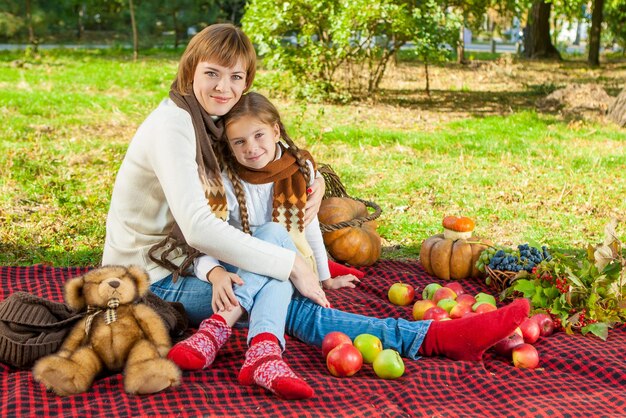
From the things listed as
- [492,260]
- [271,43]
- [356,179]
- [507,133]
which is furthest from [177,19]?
[492,260]

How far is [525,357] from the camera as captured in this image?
367 cm

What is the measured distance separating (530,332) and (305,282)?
1.16 metres

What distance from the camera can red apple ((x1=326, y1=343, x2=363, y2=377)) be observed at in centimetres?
351

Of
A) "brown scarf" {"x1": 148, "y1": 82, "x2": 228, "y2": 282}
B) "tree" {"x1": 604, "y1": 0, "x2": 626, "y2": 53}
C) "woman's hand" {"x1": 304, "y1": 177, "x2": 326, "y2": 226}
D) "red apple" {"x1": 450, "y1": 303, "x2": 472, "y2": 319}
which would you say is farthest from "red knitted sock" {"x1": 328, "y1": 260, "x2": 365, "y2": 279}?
"tree" {"x1": 604, "y1": 0, "x2": 626, "y2": 53}

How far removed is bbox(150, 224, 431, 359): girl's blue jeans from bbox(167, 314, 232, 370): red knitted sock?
15 centimetres

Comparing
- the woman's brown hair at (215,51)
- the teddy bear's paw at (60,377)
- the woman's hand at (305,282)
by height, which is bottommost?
the teddy bear's paw at (60,377)

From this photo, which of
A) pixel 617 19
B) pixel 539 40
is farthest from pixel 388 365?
pixel 617 19

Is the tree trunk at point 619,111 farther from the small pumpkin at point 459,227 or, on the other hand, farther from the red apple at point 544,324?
the red apple at point 544,324

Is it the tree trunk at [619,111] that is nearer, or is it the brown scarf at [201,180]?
the brown scarf at [201,180]

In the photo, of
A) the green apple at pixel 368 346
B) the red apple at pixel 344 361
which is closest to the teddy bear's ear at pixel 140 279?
the red apple at pixel 344 361

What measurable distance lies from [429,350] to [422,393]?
0.45m

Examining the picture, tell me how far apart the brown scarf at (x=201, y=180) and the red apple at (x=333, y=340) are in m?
0.75

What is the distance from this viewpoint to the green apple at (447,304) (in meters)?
4.20

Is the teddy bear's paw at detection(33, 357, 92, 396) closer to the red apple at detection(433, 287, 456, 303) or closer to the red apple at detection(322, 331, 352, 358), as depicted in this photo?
the red apple at detection(322, 331, 352, 358)
